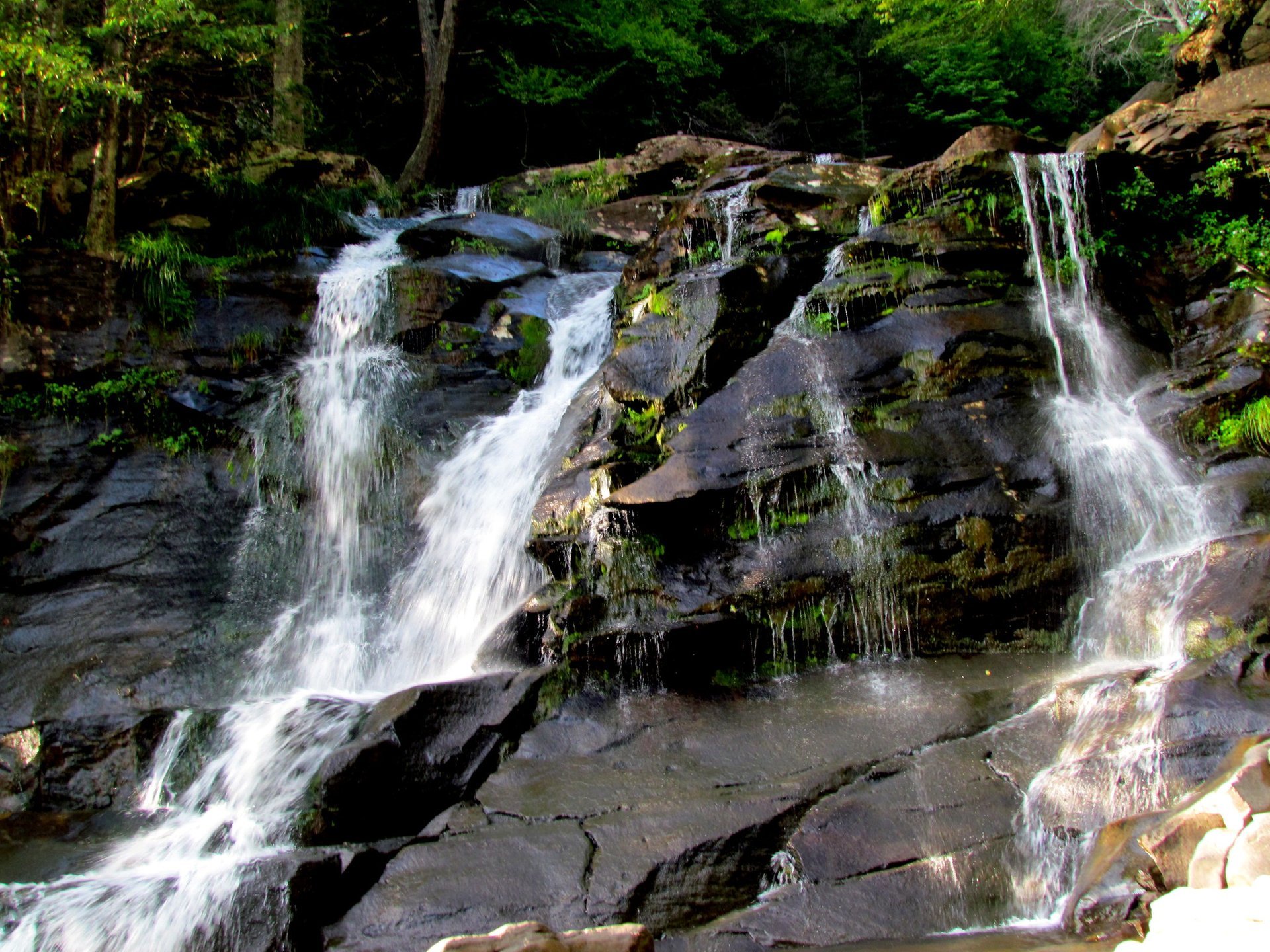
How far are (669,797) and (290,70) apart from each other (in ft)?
52.1

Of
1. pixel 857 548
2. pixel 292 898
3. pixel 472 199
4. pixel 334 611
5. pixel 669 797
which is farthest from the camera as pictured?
pixel 472 199

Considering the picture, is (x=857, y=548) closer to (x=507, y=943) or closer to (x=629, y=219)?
(x=507, y=943)

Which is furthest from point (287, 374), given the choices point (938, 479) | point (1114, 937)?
point (1114, 937)

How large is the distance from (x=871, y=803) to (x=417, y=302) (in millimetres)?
8453

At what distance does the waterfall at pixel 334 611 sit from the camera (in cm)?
476

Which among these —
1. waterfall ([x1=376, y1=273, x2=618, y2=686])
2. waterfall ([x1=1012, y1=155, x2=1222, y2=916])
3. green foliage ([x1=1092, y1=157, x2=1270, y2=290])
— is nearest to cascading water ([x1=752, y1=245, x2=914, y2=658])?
waterfall ([x1=1012, y1=155, x2=1222, y2=916])

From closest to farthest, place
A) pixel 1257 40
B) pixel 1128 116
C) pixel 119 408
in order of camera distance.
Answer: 1. pixel 119 408
2. pixel 1257 40
3. pixel 1128 116

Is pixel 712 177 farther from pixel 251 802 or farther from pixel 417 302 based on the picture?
pixel 251 802

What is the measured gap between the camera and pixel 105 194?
10648 mm

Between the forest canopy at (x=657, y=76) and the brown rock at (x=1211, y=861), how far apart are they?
13.6 metres

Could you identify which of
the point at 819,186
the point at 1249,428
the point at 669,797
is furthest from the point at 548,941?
the point at 819,186

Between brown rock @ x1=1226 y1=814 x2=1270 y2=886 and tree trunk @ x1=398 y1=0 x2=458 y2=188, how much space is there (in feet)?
53.9

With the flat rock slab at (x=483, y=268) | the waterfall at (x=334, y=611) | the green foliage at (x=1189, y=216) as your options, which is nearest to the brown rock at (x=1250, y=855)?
the waterfall at (x=334, y=611)

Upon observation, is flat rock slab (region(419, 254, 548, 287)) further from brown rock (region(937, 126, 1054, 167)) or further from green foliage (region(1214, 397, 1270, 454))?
green foliage (region(1214, 397, 1270, 454))
